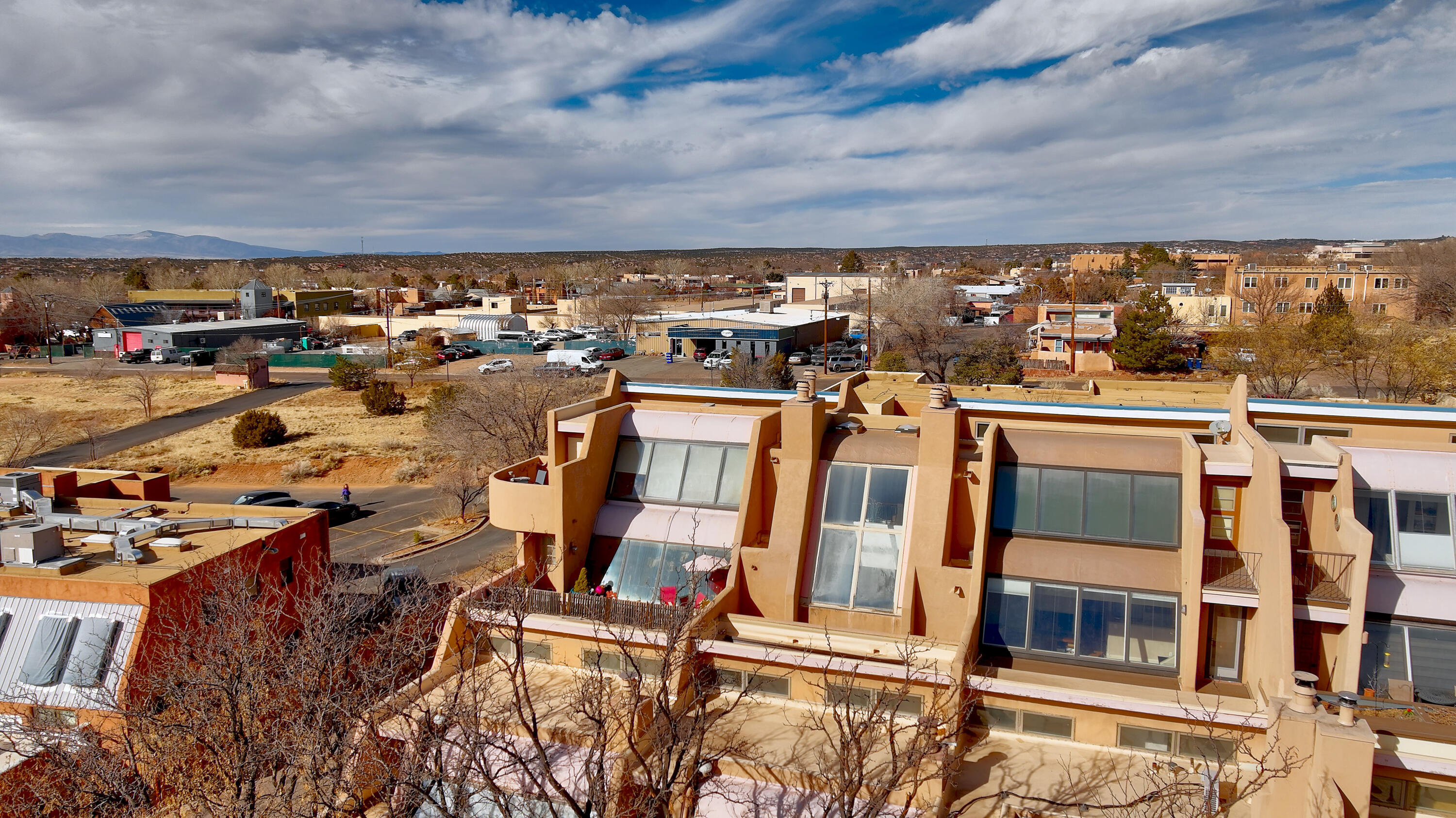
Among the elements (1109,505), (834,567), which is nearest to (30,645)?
(834,567)

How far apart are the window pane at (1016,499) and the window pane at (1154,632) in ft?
8.38

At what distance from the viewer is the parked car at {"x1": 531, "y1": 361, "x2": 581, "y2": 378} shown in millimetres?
59941

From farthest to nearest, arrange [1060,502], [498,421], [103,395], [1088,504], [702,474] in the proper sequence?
1. [103,395]
2. [498,421]
3. [702,474]
4. [1060,502]
5. [1088,504]

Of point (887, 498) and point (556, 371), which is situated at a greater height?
point (887, 498)

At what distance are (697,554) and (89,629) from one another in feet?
44.9

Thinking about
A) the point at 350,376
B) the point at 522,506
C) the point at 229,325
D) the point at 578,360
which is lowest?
the point at 350,376

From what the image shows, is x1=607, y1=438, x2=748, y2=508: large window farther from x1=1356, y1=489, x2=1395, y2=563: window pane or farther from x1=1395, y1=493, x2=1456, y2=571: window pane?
x1=1395, y1=493, x2=1456, y2=571: window pane

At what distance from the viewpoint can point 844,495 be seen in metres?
18.6

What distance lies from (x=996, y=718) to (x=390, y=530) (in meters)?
30.7

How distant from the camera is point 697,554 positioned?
63.1ft

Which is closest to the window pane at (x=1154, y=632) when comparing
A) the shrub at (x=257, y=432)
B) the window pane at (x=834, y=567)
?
the window pane at (x=834, y=567)

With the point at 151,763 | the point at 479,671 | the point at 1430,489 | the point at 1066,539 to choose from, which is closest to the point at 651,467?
the point at 479,671

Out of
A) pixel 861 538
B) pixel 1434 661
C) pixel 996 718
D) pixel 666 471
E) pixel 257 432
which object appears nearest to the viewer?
pixel 996 718

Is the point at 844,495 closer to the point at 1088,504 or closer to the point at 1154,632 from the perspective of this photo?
the point at 1088,504
